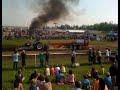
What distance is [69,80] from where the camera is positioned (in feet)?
51.2

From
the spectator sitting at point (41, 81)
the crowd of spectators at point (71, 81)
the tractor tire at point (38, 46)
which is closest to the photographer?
the crowd of spectators at point (71, 81)

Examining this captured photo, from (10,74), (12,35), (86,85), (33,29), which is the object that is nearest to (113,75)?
(86,85)

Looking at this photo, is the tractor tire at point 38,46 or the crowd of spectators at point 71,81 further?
the tractor tire at point 38,46

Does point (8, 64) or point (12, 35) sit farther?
point (12, 35)

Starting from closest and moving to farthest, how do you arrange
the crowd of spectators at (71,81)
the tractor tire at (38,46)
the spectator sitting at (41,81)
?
1. the crowd of spectators at (71,81)
2. the spectator sitting at (41,81)
3. the tractor tire at (38,46)

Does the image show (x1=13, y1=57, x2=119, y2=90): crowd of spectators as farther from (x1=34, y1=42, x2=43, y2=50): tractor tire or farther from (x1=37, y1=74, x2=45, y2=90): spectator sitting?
(x1=34, y1=42, x2=43, y2=50): tractor tire

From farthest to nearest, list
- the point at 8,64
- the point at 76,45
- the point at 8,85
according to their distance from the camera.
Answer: the point at 76,45, the point at 8,64, the point at 8,85

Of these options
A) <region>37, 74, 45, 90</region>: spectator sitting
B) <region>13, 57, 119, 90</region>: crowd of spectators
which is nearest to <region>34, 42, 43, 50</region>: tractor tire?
<region>13, 57, 119, 90</region>: crowd of spectators

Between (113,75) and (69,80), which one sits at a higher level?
(113,75)

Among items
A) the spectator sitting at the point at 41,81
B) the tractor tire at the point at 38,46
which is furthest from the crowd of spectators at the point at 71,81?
the tractor tire at the point at 38,46

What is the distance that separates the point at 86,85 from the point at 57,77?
8.19ft

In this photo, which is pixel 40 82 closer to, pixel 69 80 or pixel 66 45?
pixel 69 80

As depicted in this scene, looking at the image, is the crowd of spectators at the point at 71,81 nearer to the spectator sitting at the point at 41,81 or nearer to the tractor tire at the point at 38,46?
the spectator sitting at the point at 41,81

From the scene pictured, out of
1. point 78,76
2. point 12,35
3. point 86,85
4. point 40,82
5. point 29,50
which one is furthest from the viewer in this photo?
point 12,35
